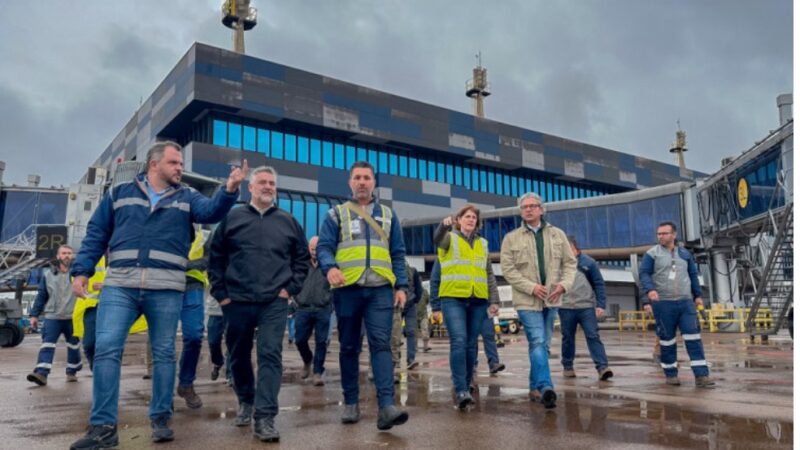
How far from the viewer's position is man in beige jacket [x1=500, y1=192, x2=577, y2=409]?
5.35 meters

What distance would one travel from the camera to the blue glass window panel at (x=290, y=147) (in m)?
44.4

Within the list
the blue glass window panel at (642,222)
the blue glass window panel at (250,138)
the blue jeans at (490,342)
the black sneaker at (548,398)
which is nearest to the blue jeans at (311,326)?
the blue jeans at (490,342)

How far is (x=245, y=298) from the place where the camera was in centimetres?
424

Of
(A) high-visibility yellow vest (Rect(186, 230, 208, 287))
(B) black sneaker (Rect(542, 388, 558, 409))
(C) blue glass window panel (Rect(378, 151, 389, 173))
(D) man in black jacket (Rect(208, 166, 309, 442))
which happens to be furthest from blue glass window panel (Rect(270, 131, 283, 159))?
(B) black sneaker (Rect(542, 388, 558, 409))

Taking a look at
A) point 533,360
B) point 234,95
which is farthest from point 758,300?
point 234,95

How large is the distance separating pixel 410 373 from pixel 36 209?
4190cm

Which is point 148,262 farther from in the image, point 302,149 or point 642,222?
point 302,149

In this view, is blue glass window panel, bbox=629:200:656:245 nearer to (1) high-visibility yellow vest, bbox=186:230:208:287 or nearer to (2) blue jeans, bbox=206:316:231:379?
(2) blue jeans, bbox=206:316:231:379

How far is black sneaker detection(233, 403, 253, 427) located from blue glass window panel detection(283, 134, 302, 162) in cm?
4065

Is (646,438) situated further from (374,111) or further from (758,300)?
(374,111)

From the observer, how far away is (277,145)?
43906mm

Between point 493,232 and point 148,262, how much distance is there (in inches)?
1582

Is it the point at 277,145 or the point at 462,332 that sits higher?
the point at 277,145

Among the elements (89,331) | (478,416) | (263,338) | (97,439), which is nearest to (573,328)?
(478,416)
